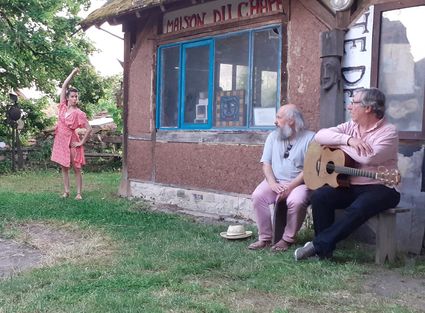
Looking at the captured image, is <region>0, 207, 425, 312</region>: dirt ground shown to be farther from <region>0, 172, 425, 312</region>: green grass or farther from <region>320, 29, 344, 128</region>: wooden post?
<region>320, 29, 344, 128</region>: wooden post

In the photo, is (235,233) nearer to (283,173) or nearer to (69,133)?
(283,173)

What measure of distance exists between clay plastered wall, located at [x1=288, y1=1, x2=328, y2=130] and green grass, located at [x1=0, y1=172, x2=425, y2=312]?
145 cm

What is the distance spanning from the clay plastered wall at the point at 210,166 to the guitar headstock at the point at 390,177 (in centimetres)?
244

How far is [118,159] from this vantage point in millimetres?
15867

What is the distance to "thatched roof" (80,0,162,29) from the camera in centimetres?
758

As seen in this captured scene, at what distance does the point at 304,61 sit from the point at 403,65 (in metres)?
1.22

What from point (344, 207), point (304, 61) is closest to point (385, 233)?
point (344, 207)

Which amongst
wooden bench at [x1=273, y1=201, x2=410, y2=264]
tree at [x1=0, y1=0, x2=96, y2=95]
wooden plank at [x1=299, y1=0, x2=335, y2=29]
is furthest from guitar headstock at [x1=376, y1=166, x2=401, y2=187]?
tree at [x1=0, y1=0, x2=96, y2=95]

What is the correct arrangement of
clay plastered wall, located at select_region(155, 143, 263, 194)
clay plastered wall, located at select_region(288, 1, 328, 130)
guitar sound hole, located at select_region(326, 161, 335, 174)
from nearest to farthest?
guitar sound hole, located at select_region(326, 161, 335, 174) → clay plastered wall, located at select_region(288, 1, 328, 130) → clay plastered wall, located at select_region(155, 143, 263, 194)

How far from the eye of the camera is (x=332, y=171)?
15.7 feet

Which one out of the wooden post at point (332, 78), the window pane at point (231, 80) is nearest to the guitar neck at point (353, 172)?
the wooden post at point (332, 78)

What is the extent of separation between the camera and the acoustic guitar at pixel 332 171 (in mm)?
4465

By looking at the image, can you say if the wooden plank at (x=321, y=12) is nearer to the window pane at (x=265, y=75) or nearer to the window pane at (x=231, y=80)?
the window pane at (x=265, y=75)

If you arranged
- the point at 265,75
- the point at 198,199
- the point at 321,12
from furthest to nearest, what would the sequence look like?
1. the point at 198,199
2. the point at 265,75
3. the point at 321,12
